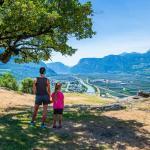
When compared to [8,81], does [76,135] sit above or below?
below

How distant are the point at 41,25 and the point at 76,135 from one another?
38.7ft

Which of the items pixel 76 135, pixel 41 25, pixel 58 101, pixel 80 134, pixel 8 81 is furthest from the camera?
pixel 8 81

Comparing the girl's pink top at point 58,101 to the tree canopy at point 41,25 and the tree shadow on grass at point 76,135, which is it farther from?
the tree canopy at point 41,25

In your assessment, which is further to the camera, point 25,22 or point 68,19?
point 68,19

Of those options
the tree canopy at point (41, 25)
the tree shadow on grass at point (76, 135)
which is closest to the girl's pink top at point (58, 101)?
the tree shadow on grass at point (76, 135)

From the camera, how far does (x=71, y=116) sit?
Result: 89.6 ft

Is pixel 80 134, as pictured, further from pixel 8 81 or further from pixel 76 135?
pixel 8 81

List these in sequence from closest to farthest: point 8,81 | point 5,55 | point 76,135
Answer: point 76,135 < point 5,55 < point 8,81

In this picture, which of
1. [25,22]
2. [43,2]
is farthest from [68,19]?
[25,22]

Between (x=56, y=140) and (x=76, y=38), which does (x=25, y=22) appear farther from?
(x=56, y=140)

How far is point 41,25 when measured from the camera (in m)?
30.3

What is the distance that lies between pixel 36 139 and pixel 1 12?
11395mm

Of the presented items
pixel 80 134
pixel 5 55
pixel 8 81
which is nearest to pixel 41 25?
pixel 5 55

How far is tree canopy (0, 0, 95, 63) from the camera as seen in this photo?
2736 centimetres
